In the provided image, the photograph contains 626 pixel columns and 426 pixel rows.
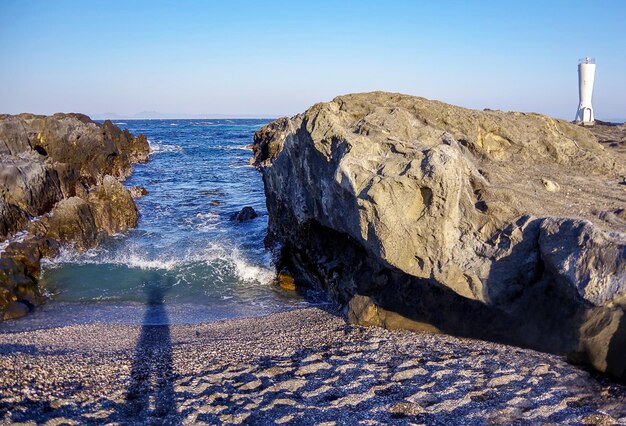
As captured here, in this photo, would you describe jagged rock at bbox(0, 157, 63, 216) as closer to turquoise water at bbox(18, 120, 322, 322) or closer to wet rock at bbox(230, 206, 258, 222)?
turquoise water at bbox(18, 120, 322, 322)

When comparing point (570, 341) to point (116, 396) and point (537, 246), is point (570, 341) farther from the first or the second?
point (116, 396)

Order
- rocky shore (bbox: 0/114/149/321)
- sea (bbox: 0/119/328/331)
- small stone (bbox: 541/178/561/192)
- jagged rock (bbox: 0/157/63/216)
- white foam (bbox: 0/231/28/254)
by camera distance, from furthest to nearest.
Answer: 1. jagged rock (bbox: 0/157/63/216)
2. white foam (bbox: 0/231/28/254)
3. rocky shore (bbox: 0/114/149/321)
4. sea (bbox: 0/119/328/331)
5. small stone (bbox: 541/178/561/192)

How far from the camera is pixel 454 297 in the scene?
741cm

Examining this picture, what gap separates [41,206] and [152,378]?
599 inches

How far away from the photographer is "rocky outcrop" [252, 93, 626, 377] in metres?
5.75

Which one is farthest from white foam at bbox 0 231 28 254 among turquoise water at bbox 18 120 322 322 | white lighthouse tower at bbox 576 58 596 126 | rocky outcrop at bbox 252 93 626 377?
white lighthouse tower at bbox 576 58 596 126

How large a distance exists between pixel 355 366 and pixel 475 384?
62.3 inches

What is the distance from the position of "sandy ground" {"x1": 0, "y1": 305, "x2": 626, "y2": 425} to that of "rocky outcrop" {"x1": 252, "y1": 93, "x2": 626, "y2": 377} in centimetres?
46

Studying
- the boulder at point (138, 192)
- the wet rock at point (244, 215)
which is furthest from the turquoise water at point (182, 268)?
the boulder at point (138, 192)

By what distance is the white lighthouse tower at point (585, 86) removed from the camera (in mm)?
26828

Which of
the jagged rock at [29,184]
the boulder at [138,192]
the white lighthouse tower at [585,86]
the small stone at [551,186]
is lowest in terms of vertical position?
the boulder at [138,192]

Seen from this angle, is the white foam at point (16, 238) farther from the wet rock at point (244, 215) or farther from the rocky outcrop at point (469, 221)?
the rocky outcrop at point (469, 221)

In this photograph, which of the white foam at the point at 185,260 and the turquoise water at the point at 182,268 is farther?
the white foam at the point at 185,260

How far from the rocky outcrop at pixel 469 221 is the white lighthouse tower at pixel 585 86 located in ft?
65.4
